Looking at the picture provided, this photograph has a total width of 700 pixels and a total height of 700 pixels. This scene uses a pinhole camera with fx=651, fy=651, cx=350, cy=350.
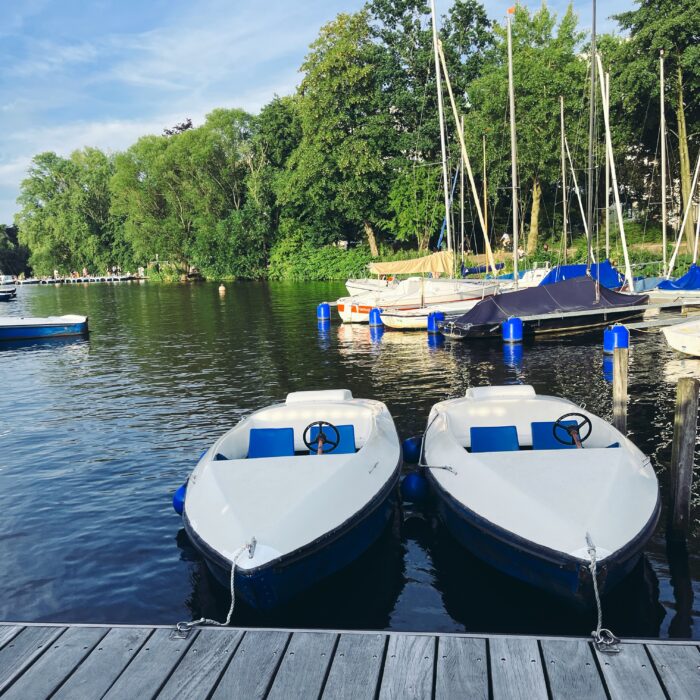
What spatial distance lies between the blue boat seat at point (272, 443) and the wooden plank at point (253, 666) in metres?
3.66

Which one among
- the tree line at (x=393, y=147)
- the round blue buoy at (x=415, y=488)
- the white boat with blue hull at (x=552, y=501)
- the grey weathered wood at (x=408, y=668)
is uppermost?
the tree line at (x=393, y=147)

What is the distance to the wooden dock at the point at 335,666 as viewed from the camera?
4406mm

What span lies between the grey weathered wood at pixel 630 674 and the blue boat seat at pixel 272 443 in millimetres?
4879

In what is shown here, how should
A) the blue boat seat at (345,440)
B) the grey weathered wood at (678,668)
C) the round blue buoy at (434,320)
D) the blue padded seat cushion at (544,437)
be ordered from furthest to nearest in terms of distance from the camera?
the round blue buoy at (434,320) < the blue boat seat at (345,440) < the blue padded seat cushion at (544,437) < the grey weathered wood at (678,668)

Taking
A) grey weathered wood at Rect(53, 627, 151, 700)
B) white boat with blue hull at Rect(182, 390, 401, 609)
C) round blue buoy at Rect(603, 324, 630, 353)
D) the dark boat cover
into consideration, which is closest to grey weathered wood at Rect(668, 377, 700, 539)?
white boat with blue hull at Rect(182, 390, 401, 609)

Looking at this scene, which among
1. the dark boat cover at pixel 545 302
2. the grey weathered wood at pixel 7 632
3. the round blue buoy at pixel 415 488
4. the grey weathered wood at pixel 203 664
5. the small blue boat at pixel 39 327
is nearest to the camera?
the grey weathered wood at pixel 203 664

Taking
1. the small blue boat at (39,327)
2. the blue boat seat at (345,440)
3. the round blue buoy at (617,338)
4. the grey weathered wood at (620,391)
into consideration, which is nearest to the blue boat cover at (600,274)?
the round blue buoy at (617,338)

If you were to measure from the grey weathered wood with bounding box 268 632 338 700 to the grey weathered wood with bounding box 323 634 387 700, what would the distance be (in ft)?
0.23

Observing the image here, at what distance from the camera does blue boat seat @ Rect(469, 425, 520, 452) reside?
8.54 meters

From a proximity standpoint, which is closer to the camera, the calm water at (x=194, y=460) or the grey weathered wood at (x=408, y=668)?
the grey weathered wood at (x=408, y=668)

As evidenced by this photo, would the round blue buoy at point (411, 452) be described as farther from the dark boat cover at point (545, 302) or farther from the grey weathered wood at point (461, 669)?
the dark boat cover at point (545, 302)

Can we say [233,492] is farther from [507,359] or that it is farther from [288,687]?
[507,359]

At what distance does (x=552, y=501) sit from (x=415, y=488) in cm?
277

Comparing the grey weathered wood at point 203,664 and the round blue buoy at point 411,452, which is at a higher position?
the grey weathered wood at point 203,664
